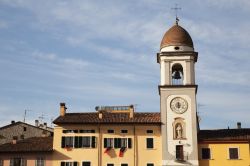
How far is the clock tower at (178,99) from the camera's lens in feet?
156

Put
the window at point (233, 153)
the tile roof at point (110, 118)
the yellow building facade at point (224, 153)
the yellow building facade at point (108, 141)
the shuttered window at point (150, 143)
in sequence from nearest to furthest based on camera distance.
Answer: the yellow building facade at point (224, 153) < the window at point (233, 153) < the yellow building facade at point (108, 141) < the shuttered window at point (150, 143) < the tile roof at point (110, 118)

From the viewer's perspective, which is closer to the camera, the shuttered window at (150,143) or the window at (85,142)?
the shuttered window at (150,143)

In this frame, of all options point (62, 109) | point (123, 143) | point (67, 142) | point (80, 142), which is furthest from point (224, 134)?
point (62, 109)

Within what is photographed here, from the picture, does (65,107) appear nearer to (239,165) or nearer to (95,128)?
(95,128)

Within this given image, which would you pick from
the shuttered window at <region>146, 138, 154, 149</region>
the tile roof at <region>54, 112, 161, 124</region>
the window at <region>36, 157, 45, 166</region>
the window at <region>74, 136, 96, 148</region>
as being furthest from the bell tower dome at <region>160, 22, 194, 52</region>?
the window at <region>36, 157, 45, 166</region>

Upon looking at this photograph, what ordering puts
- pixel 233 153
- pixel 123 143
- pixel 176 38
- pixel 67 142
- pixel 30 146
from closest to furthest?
pixel 233 153 < pixel 123 143 < pixel 67 142 < pixel 176 38 < pixel 30 146

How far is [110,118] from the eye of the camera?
167 ft

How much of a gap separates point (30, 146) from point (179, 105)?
1662 cm

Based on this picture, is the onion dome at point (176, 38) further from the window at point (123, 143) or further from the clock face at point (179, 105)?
the window at point (123, 143)

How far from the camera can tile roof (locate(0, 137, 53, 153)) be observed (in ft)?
165

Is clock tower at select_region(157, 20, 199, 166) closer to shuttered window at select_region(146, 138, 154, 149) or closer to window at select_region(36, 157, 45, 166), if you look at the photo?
shuttered window at select_region(146, 138, 154, 149)

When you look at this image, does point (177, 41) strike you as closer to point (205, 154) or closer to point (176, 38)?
point (176, 38)

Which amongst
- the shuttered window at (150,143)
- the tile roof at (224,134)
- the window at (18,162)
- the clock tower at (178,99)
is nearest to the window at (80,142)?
the window at (18,162)

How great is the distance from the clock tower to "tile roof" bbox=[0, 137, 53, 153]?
12679 mm
